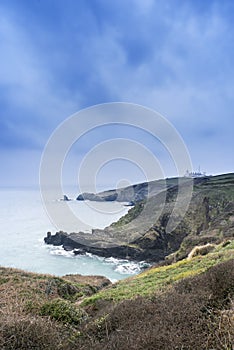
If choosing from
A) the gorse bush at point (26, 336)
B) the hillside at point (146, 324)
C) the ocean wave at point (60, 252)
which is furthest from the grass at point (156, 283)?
the ocean wave at point (60, 252)

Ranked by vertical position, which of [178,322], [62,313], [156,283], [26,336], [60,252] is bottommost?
[60,252]

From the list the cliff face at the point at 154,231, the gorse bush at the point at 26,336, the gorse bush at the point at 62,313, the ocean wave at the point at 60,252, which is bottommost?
the ocean wave at the point at 60,252

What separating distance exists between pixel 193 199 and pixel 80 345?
6961cm

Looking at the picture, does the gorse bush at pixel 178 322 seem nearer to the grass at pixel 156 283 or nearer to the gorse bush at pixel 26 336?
the gorse bush at pixel 26 336

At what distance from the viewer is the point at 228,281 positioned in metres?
6.13

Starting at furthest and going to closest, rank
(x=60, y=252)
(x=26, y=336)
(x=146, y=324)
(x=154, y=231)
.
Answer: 1. (x=154, y=231)
2. (x=60, y=252)
3. (x=146, y=324)
4. (x=26, y=336)

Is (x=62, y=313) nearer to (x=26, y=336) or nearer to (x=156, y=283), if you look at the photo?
(x=26, y=336)

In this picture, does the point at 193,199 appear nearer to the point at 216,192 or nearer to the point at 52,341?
the point at 216,192

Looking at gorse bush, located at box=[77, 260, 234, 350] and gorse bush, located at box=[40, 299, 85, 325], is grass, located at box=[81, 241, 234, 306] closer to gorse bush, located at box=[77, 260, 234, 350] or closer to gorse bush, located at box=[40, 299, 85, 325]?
gorse bush, located at box=[40, 299, 85, 325]

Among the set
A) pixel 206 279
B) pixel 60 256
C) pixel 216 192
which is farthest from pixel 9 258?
pixel 216 192

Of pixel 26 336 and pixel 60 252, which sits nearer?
pixel 26 336

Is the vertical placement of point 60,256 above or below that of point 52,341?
below

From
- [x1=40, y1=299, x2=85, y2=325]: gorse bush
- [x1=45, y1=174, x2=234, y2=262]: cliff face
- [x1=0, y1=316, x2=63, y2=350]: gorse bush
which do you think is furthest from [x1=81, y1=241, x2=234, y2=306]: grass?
[x1=45, y1=174, x2=234, y2=262]: cliff face

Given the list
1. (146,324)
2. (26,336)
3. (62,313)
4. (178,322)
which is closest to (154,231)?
(62,313)
